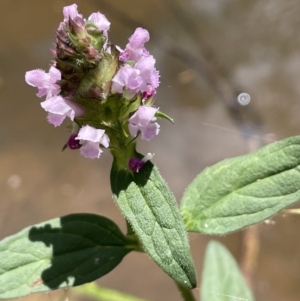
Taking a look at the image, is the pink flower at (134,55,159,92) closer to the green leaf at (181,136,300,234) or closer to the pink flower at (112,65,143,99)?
the pink flower at (112,65,143,99)

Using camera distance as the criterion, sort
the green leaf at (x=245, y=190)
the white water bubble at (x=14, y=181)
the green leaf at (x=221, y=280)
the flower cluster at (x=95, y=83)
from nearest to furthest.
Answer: the flower cluster at (x=95, y=83) → the green leaf at (x=245, y=190) → the green leaf at (x=221, y=280) → the white water bubble at (x=14, y=181)

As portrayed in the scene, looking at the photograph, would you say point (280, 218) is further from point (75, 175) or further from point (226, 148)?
point (75, 175)

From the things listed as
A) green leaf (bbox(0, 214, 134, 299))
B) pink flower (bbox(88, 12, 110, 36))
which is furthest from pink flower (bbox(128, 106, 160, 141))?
green leaf (bbox(0, 214, 134, 299))

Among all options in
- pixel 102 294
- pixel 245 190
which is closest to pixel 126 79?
pixel 245 190

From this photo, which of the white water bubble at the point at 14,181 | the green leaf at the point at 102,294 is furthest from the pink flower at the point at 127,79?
the white water bubble at the point at 14,181

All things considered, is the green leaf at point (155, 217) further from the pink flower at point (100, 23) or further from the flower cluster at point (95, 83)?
the pink flower at point (100, 23)

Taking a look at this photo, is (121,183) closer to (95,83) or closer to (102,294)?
(95,83)
